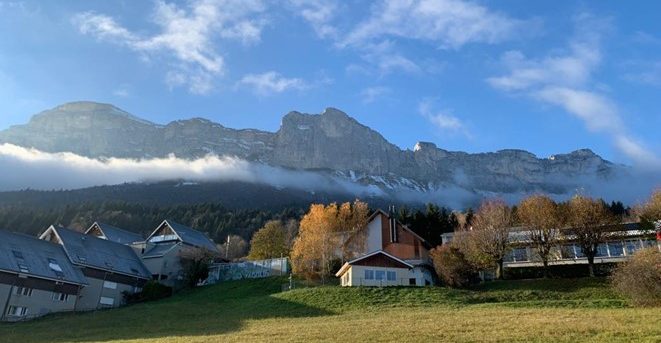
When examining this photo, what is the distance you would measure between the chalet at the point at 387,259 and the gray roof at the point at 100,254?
28.0m

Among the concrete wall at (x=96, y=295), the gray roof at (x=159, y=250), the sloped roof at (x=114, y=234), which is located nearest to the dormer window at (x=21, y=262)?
A: the concrete wall at (x=96, y=295)

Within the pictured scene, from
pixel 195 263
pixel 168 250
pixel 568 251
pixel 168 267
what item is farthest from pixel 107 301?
pixel 568 251

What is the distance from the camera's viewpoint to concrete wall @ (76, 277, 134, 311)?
5842 cm

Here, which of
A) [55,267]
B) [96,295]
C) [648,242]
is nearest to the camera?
[55,267]

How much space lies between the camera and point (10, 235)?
54.7m

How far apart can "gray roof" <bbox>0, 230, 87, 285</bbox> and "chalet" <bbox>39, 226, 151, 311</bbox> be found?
1719mm

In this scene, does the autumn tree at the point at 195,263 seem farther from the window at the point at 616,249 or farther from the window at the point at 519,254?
the window at the point at 616,249

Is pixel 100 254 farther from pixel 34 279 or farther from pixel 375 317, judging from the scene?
pixel 375 317

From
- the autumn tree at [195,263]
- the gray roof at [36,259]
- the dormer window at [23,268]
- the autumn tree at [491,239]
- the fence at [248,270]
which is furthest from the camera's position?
the autumn tree at [195,263]

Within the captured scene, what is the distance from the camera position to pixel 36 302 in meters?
51.6

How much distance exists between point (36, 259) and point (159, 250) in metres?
20.5

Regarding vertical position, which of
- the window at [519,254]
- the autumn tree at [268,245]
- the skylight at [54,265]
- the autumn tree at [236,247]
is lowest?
the skylight at [54,265]

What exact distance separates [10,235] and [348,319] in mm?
39577

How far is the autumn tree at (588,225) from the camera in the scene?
54375 mm
